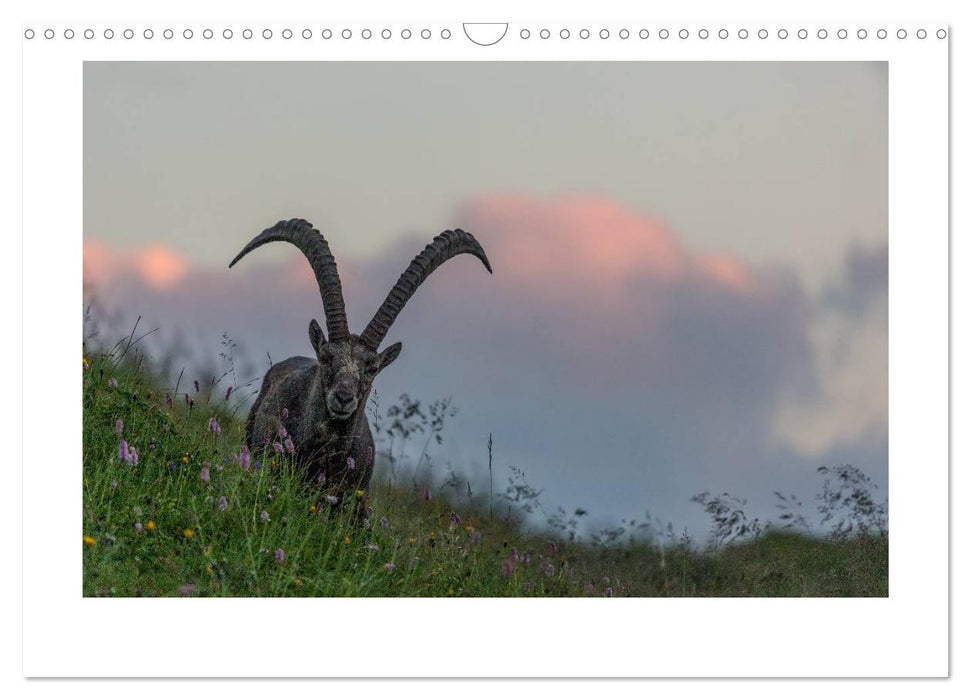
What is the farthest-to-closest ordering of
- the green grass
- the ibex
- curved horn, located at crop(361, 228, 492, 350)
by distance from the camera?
curved horn, located at crop(361, 228, 492, 350)
the ibex
the green grass

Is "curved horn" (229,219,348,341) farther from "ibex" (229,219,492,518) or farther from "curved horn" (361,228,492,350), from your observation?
"curved horn" (361,228,492,350)

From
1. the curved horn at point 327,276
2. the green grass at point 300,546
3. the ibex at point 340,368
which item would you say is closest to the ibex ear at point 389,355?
the ibex at point 340,368

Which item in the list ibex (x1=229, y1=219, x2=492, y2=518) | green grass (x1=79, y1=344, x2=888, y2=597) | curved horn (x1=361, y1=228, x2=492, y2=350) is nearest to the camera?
green grass (x1=79, y1=344, x2=888, y2=597)

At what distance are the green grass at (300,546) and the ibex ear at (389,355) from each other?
114cm

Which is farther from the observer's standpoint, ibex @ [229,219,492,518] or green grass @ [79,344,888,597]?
ibex @ [229,219,492,518]

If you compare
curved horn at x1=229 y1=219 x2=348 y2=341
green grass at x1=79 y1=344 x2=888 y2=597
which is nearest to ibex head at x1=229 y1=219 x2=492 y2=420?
curved horn at x1=229 y1=219 x2=348 y2=341

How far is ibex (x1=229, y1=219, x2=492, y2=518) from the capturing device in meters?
8.91

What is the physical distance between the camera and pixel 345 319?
9109mm

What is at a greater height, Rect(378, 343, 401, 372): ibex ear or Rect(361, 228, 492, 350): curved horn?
Rect(361, 228, 492, 350): curved horn

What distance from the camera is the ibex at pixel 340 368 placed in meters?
8.91
